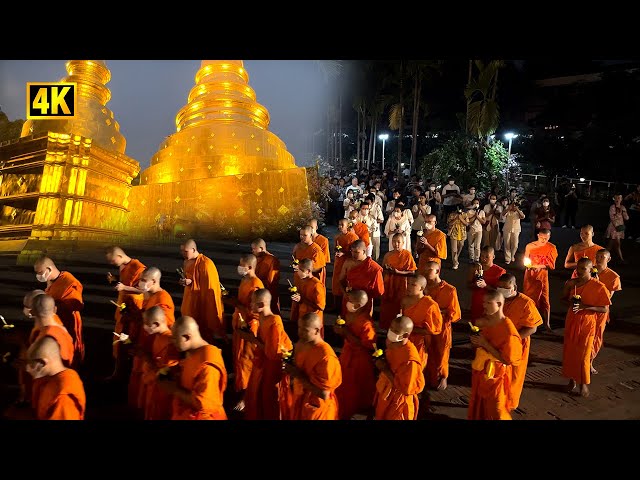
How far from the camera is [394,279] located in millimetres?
8562

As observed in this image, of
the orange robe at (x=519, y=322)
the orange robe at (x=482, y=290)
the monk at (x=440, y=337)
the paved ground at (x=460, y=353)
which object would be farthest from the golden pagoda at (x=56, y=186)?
the orange robe at (x=519, y=322)

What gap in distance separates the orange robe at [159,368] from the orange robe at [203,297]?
93.9 inches

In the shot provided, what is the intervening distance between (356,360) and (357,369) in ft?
0.32

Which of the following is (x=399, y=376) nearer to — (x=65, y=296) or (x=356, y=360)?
(x=356, y=360)

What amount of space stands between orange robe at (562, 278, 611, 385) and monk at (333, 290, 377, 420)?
2478 mm

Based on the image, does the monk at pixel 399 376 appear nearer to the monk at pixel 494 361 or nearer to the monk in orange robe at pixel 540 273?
the monk at pixel 494 361

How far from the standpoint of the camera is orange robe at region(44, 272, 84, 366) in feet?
19.6

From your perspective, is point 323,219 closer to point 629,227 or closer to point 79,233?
point 79,233

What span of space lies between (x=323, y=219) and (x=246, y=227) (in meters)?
4.35

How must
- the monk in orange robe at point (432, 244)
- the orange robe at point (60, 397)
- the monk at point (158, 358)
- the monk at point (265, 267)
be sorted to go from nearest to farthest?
the orange robe at point (60, 397), the monk at point (158, 358), the monk at point (265, 267), the monk in orange robe at point (432, 244)

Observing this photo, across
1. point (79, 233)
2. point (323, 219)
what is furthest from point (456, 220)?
point (79, 233)

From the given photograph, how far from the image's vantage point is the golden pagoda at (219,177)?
14.3 meters

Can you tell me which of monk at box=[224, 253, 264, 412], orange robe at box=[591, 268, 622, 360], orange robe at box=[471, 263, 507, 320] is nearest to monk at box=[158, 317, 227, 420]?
monk at box=[224, 253, 264, 412]

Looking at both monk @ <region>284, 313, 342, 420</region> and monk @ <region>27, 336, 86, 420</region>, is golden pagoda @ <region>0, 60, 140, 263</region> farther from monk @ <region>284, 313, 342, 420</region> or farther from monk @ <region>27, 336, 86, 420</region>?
monk @ <region>284, 313, 342, 420</region>
